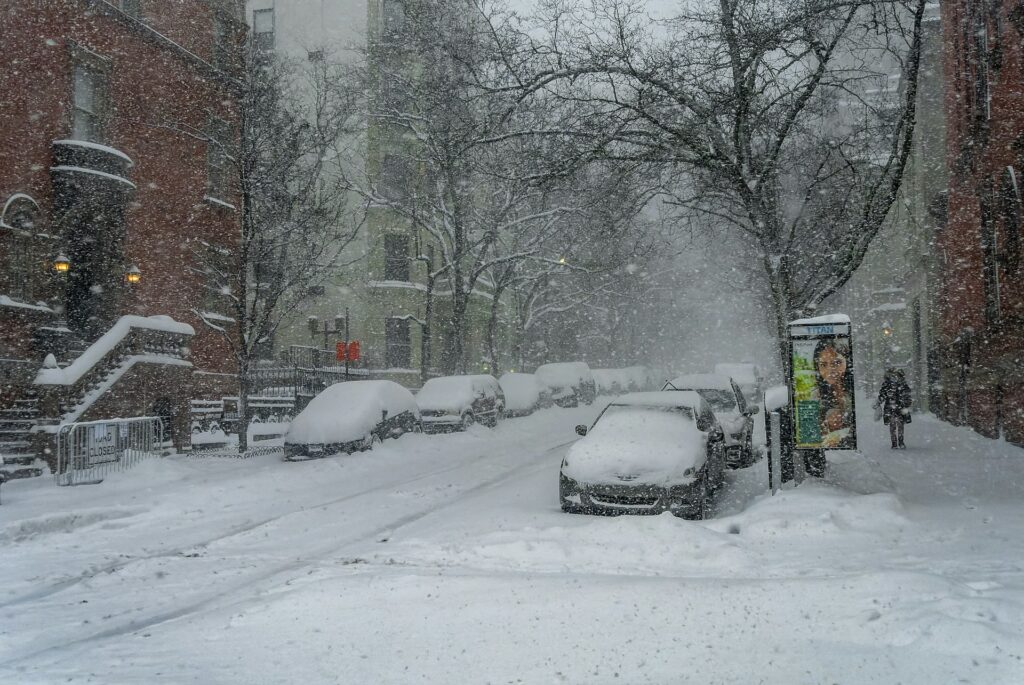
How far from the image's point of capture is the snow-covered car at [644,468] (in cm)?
1011

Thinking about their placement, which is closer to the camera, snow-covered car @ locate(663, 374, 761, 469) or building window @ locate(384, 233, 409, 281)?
snow-covered car @ locate(663, 374, 761, 469)

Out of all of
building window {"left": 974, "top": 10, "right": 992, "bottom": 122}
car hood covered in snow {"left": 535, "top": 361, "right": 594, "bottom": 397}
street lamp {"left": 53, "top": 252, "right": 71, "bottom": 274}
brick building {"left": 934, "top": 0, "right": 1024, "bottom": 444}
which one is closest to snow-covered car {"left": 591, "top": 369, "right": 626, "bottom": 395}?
car hood covered in snow {"left": 535, "top": 361, "right": 594, "bottom": 397}

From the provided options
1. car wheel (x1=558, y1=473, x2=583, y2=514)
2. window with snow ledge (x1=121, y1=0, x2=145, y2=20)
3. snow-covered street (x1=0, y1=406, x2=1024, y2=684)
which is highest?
window with snow ledge (x1=121, y1=0, x2=145, y2=20)

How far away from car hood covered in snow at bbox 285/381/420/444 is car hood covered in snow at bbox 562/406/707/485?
786 cm

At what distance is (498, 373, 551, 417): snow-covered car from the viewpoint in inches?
1168

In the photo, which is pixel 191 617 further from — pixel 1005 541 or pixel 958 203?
A: pixel 958 203

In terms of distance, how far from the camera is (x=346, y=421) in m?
18.3

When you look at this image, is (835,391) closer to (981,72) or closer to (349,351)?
(981,72)

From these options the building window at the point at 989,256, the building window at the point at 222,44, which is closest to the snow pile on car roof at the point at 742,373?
the building window at the point at 989,256

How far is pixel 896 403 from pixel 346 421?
11.4 meters

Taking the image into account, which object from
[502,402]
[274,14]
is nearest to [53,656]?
[502,402]

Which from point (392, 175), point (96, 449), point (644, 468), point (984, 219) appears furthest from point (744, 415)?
point (392, 175)

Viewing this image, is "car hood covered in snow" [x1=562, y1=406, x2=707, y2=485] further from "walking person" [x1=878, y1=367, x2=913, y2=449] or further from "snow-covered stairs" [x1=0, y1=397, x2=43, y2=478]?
"snow-covered stairs" [x1=0, y1=397, x2=43, y2=478]

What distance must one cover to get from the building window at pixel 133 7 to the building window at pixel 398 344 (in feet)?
57.5
